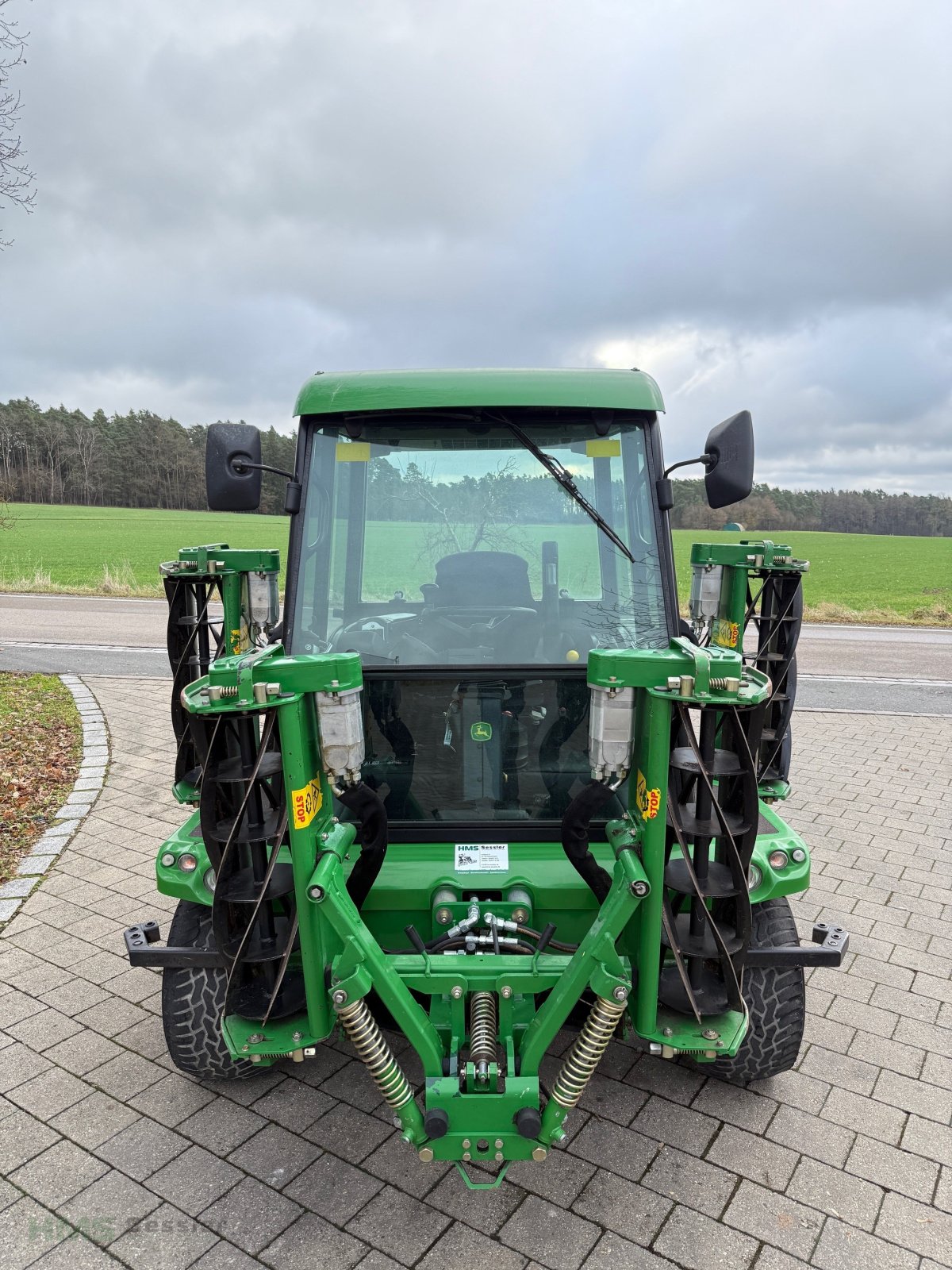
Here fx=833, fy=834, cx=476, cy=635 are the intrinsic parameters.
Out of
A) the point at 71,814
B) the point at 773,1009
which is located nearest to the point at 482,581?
the point at 773,1009

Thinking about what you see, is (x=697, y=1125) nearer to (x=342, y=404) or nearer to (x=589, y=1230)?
(x=589, y=1230)

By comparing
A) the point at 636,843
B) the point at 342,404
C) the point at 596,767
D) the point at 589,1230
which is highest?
the point at 342,404

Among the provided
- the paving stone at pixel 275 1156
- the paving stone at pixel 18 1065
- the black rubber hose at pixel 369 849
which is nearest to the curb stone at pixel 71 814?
the paving stone at pixel 18 1065

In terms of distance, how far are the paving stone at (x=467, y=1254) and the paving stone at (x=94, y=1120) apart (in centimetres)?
127

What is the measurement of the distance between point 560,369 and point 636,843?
189 cm

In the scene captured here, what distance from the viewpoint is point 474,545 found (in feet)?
11.5

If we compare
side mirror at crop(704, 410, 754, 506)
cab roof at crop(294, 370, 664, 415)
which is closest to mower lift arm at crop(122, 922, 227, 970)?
cab roof at crop(294, 370, 664, 415)

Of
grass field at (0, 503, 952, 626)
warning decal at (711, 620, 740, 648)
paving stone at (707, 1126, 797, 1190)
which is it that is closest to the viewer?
paving stone at (707, 1126, 797, 1190)

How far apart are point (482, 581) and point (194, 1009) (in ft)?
6.49

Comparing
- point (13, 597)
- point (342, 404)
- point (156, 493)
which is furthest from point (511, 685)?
point (156, 493)

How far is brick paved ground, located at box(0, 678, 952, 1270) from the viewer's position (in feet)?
8.29

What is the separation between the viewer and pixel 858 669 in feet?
41.5

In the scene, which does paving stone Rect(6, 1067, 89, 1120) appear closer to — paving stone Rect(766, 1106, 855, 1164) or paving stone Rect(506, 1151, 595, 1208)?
paving stone Rect(506, 1151, 595, 1208)

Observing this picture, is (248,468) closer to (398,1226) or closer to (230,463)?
(230,463)
